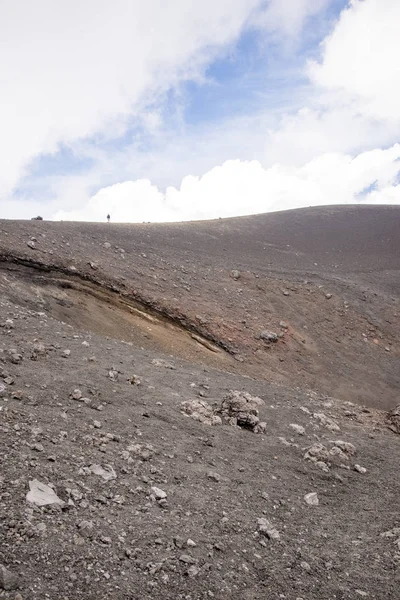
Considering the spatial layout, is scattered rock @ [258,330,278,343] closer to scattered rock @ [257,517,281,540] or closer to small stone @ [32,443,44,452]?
scattered rock @ [257,517,281,540]

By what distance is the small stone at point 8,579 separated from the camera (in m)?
3.05

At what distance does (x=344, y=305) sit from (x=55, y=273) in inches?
414

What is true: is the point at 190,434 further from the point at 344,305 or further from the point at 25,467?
the point at 344,305

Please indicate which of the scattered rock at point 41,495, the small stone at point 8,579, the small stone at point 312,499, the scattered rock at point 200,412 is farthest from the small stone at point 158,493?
the scattered rock at point 200,412

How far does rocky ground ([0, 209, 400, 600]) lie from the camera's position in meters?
3.75

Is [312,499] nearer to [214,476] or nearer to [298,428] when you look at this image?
[214,476]

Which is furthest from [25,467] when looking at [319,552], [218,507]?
[319,552]

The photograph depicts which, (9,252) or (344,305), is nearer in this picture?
(9,252)

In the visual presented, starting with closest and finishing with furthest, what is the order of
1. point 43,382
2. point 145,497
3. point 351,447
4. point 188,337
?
1. point 145,497
2. point 43,382
3. point 351,447
4. point 188,337

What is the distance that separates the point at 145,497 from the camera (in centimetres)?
456

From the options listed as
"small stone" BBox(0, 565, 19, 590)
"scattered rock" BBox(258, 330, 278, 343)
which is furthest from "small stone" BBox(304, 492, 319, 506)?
"scattered rock" BBox(258, 330, 278, 343)

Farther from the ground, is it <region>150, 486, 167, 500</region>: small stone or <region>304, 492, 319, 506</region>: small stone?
<region>150, 486, 167, 500</region>: small stone

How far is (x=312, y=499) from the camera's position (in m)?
5.56

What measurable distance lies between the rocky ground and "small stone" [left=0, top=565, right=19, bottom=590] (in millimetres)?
10
